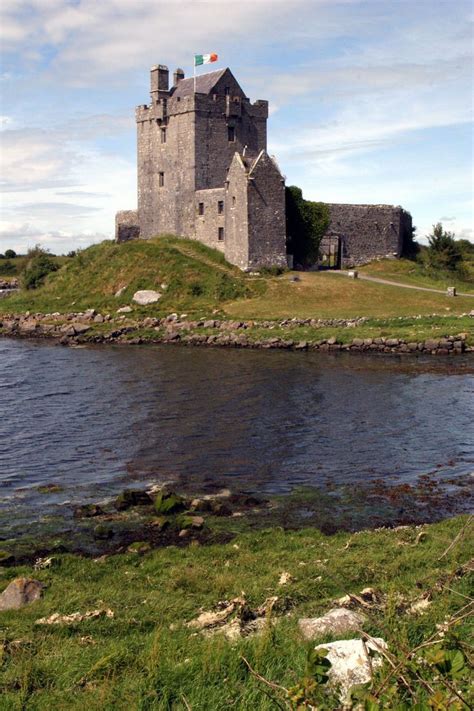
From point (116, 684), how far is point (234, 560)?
6.10 metres

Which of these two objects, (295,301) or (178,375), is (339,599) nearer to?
(178,375)

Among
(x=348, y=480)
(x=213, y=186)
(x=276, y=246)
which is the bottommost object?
(x=348, y=480)

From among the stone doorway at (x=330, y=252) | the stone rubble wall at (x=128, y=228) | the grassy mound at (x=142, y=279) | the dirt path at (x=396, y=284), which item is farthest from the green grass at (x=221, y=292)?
the stone doorway at (x=330, y=252)

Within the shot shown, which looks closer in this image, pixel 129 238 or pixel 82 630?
pixel 82 630

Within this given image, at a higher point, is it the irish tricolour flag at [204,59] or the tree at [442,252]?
the irish tricolour flag at [204,59]

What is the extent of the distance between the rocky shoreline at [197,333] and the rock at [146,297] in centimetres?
148

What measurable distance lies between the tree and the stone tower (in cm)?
1532

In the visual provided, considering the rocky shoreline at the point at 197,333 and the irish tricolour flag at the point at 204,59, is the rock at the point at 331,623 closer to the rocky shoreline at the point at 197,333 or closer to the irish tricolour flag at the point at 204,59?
the rocky shoreline at the point at 197,333

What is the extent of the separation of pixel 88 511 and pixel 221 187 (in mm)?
47395

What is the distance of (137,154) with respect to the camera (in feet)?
217

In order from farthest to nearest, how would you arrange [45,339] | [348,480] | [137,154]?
[137,154] < [45,339] < [348,480]

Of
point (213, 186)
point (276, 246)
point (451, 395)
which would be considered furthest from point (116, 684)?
point (213, 186)

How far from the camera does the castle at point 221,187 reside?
56.8 metres

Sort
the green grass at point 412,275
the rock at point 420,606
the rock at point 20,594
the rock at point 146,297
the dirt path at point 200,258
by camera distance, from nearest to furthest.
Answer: the rock at point 420,606
the rock at point 20,594
the rock at point 146,297
the dirt path at point 200,258
the green grass at point 412,275
